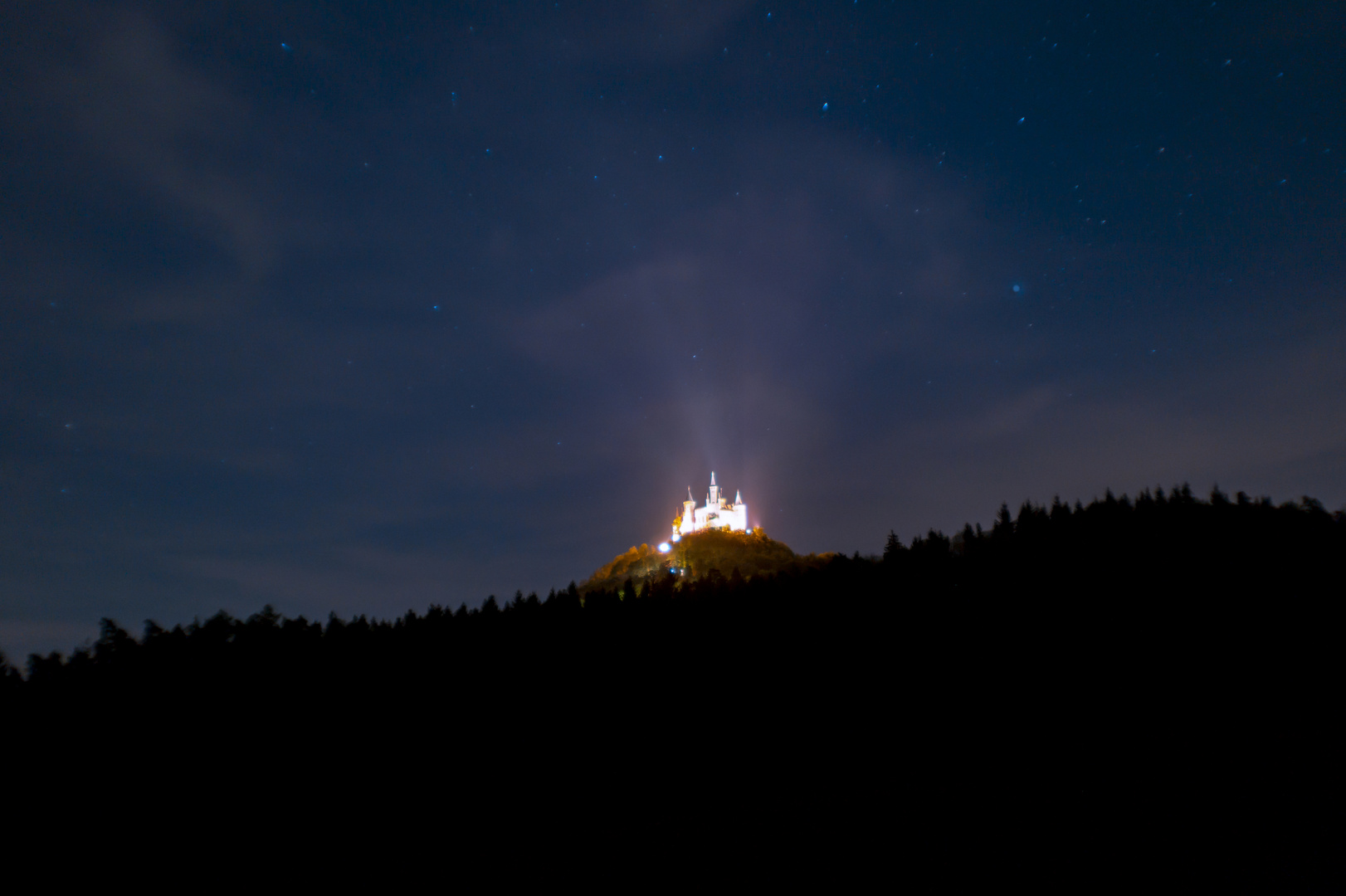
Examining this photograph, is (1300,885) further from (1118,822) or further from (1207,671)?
(1207,671)

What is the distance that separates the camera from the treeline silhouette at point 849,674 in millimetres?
37312

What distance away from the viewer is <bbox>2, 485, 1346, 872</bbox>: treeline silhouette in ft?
122

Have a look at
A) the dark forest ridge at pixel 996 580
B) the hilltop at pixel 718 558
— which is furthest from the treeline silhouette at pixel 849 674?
the hilltop at pixel 718 558

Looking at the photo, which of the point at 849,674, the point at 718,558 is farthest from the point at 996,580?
the point at 718,558

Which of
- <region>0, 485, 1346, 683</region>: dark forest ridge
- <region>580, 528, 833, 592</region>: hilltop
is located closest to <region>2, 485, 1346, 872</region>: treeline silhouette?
<region>0, 485, 1346, 683</region>: dark forest ridge

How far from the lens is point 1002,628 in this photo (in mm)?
48906

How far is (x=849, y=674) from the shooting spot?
4838 centimetres

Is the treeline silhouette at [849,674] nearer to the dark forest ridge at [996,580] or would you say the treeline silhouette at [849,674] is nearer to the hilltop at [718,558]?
the dark forest ridge at [996,580]

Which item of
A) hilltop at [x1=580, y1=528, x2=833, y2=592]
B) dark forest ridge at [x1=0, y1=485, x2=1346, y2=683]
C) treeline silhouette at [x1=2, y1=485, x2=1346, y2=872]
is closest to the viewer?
treeline silhouette at [x1=2, y1=485, x2=1346, y2=872]

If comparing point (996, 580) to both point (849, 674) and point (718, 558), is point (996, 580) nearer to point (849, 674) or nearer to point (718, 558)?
point (849, 674)

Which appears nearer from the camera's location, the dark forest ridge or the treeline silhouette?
the treeline silhouette

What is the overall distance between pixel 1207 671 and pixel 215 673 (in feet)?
213

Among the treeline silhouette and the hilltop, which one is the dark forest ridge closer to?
the treeline silhouette

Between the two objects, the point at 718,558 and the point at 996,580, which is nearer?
the point at 996,580
